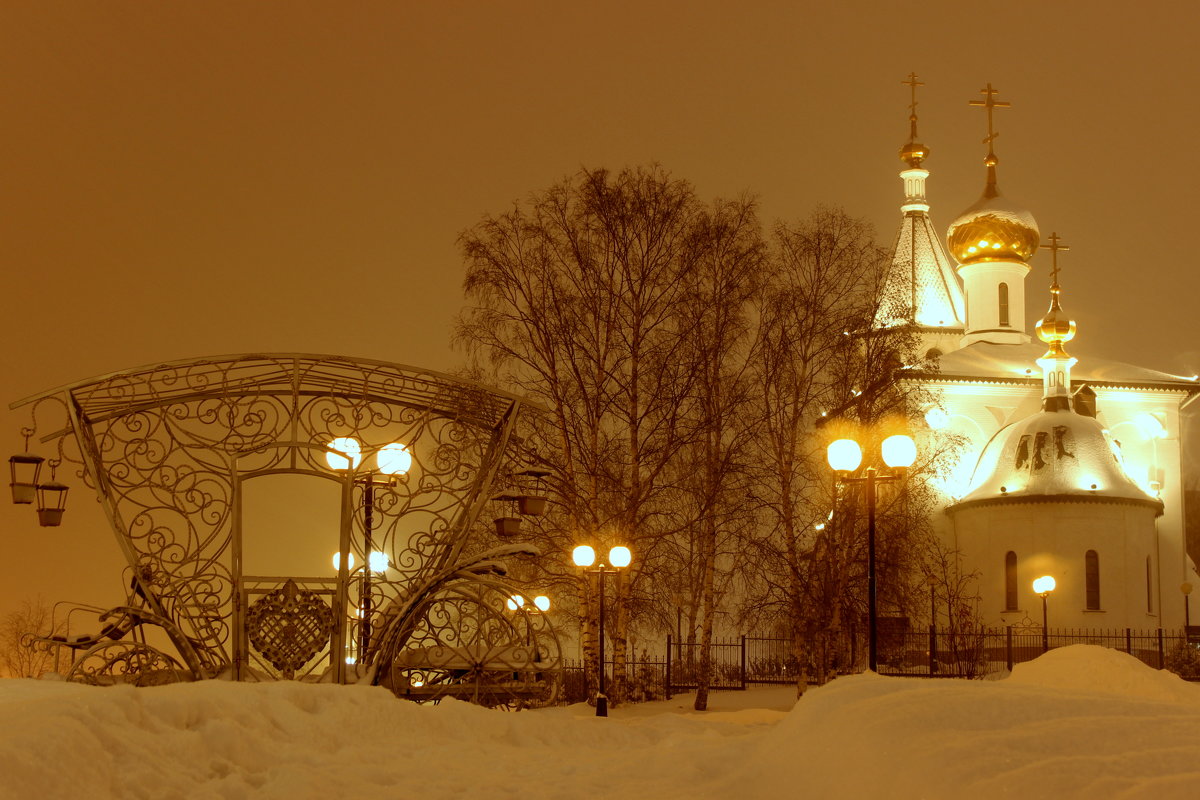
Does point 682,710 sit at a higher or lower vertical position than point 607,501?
lower

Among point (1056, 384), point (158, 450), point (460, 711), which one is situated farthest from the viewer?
point (1056, 384)

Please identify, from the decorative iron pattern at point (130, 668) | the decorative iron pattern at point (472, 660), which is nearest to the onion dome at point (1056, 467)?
the decorative iron pattern at point (472, 660)

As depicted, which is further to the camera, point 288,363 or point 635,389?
point 635,389

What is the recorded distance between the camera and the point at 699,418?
24844mm

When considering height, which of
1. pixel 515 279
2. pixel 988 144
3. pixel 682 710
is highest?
pixel 988 144

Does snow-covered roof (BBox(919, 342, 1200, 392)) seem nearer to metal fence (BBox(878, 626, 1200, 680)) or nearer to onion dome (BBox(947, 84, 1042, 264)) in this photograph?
onion dome (BBox(947, 84, 1042, 264))

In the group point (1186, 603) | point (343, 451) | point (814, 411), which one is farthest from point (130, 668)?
point (1186, 603)

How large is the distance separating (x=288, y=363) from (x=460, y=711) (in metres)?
4.66

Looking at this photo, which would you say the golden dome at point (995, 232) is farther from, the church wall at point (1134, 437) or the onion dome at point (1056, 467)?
the onion dome at point (1056, 467)

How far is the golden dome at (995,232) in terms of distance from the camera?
5325 centimetres

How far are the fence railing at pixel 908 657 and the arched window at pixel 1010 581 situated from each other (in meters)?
1.45

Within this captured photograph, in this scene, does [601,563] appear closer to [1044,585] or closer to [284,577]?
[284,577]

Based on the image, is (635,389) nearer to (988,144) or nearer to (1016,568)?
(1016,568)

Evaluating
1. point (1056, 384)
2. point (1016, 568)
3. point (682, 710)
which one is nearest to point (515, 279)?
point (682, 710)
